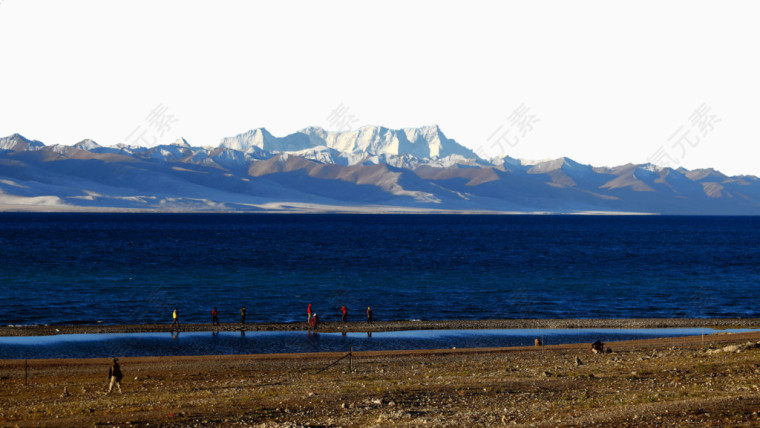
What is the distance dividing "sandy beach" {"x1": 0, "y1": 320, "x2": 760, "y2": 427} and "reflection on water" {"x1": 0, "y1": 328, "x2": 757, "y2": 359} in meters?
3.62

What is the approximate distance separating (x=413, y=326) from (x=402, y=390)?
23.8 m

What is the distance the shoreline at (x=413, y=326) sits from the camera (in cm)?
4747

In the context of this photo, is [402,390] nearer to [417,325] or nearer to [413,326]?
[413,326]

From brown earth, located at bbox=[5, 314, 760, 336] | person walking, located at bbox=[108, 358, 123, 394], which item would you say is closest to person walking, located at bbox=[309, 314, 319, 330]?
brown earth, located at bbox=[5, 314, 760, 336]

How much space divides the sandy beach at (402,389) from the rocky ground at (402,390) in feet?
0.17

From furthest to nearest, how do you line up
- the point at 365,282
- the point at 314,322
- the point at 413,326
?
the point at 365,282 → the point at 413,326 → the point at 314,322

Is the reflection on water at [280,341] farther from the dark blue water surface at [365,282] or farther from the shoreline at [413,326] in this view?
the dark blue water surface at [365,282]

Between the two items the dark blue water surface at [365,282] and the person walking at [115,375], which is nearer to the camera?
the person walking at [115,375]

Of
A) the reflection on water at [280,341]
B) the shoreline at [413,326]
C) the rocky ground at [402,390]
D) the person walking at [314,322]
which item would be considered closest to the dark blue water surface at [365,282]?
the shoreline at [413,326]

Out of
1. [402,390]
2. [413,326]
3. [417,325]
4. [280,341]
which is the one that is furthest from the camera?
[417,325]

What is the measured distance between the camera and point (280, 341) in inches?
1738

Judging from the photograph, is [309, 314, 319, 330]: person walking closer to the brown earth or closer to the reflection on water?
the brown earth

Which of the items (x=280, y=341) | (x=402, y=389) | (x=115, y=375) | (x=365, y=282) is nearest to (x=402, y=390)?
(x=402, y=389)

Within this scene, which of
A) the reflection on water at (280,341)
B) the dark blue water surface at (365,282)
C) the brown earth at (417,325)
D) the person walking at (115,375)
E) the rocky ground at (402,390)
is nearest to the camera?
the rocky ground at (402,390)
